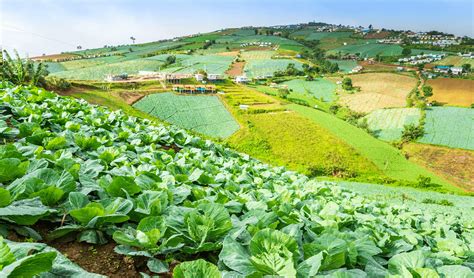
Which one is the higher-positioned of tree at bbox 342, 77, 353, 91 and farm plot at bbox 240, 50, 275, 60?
farm plot at bbox 240, 50, 275, 60

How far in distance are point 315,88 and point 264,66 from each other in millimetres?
23646

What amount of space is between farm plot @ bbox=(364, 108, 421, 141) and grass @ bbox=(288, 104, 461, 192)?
1202cm

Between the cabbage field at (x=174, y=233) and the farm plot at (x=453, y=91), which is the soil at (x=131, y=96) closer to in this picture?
the cabbage field at (x=174, y=233)

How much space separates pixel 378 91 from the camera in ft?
306

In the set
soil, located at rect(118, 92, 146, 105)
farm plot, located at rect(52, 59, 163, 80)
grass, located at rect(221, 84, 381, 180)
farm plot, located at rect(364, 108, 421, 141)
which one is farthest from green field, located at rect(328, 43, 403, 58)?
soil, located at rect(118, 92, 146, 105)

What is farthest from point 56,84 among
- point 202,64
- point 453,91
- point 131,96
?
point 453,91

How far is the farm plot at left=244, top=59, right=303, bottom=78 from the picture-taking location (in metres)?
105

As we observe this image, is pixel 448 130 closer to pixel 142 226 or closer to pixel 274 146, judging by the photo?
pixel 274 146

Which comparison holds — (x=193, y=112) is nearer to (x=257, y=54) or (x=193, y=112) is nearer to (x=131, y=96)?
(x=131, y=96)

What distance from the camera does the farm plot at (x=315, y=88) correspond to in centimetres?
9017

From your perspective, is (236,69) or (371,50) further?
(371,50)

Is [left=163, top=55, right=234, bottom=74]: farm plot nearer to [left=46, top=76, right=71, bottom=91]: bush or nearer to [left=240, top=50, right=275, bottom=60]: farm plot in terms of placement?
[left=240, top=50, right=275, bottom=60]: farm plot

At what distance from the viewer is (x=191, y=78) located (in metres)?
73.5

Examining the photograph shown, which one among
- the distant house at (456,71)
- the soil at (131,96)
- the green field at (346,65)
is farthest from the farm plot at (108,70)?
the distant house at (456,71)
